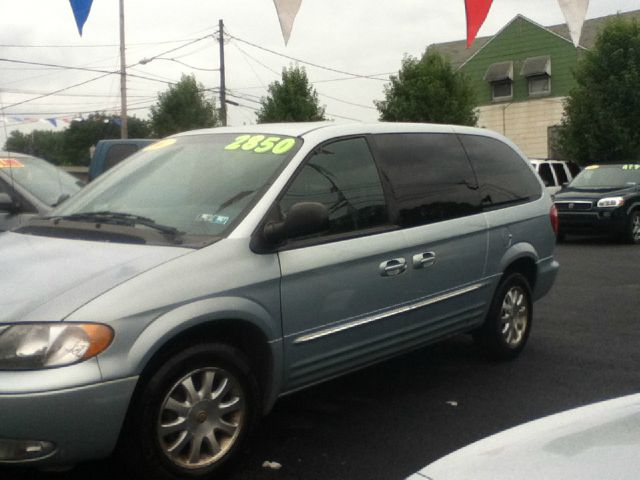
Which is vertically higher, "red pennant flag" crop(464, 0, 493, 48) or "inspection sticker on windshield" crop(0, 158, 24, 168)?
"red pennant flag" crop(464, 0, 493, 48)

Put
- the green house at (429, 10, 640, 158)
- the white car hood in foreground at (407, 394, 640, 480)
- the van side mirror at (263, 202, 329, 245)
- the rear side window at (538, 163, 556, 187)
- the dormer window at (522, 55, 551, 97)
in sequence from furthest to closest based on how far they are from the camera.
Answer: the green house at (429, 10, 640, 158) → the dormer window at (522, 55, 551, 97) → the rear side window at (538, 163, 556, 187) → the van side mirror at (263, 202, 329, 245) → the white car hood in foreground at (407, 394, 640, 480)

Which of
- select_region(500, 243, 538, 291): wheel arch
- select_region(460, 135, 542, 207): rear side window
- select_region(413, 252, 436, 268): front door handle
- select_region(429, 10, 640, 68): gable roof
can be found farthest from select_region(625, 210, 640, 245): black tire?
select_region(429, 10, 640, 68): gable roof

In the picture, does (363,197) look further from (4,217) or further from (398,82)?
(398,82)

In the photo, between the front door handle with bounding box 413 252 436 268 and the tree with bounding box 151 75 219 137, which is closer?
the front door handle with bounding box 413 252 436 268

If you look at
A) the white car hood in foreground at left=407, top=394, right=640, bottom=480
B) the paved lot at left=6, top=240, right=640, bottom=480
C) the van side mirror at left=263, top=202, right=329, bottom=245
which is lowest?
the paved lot at left=6, top=240, right=640, bottom=480

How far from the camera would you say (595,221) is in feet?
51.6

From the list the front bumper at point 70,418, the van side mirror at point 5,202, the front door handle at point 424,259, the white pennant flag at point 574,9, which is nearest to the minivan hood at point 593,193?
the white pennant flag at point 574,9

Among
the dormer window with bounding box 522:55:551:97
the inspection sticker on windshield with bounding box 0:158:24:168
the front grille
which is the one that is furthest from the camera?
the dormer window with bounding box 522:55:551:97

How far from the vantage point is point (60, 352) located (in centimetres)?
333

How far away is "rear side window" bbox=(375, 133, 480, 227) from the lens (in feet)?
16.3

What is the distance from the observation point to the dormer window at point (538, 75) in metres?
42.0

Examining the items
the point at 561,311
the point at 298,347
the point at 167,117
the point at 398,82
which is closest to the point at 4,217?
the point at 298,347

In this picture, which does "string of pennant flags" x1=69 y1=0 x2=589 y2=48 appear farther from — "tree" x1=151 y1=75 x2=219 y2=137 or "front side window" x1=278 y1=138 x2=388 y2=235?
"tree" x1=151 y1=75 x2=219 y2=137

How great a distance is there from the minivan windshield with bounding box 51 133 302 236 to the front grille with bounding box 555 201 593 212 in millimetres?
12195
